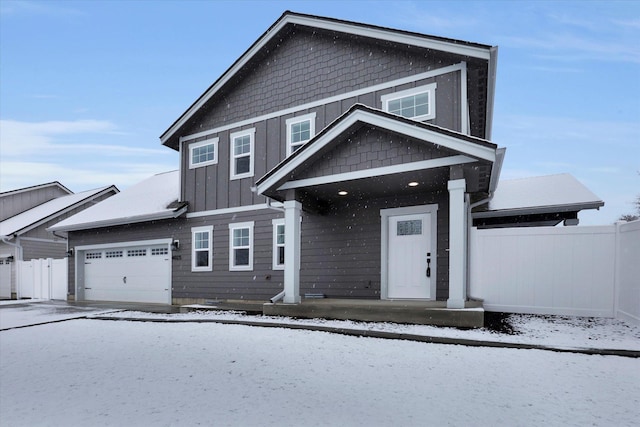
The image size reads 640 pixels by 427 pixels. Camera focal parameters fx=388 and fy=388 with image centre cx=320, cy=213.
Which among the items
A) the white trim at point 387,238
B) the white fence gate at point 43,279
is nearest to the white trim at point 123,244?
the white fence gate at point 43,279

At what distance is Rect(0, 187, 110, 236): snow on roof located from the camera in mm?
20219

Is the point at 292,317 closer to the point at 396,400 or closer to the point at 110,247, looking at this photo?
the point at 396,400

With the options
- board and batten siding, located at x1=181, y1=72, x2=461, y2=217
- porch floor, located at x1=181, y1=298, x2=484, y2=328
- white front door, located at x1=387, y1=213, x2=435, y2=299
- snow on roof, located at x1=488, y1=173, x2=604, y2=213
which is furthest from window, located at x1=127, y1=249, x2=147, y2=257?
snow on roof, located at x1=488, y1=173, x2=604, y2=213

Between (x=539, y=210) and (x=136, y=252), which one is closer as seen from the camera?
(x=539, y=210)

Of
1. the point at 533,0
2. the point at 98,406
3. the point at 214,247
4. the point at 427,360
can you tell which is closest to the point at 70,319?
the point at 214,247

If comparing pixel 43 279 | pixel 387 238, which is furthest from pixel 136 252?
pixel 387 238

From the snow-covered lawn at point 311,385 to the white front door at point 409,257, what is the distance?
3.54 meters

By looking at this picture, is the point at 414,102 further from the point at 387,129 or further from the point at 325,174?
the point at 325,174

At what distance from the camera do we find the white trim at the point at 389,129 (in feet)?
22.8

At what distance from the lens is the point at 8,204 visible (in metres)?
23.5

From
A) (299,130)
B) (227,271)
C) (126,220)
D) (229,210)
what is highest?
(299,130)

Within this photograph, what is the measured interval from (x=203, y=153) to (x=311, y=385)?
11.0 meters

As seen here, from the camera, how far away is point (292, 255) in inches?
351

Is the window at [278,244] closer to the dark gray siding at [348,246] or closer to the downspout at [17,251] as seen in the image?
the dark gray siding at [348,246]
